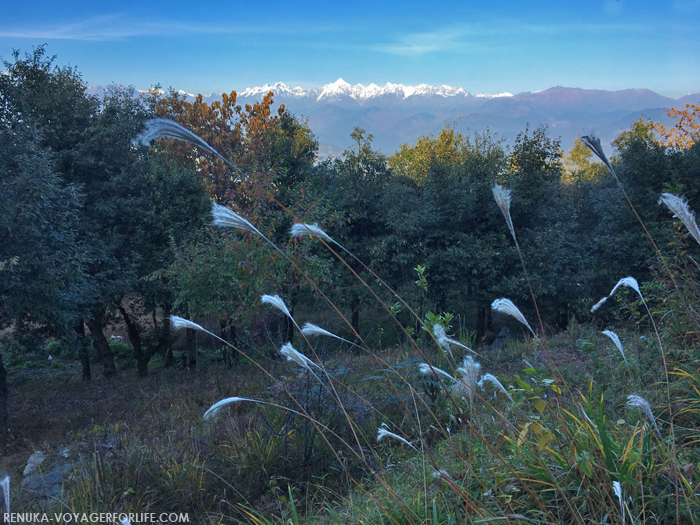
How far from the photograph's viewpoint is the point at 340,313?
163 centimetres

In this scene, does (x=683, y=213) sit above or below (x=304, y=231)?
above

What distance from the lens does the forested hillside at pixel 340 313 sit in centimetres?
186

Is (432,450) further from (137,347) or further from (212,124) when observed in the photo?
(212,124)

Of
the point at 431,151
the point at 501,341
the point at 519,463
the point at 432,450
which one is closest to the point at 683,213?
the point at 519,463

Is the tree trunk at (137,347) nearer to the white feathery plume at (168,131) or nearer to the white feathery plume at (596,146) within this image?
the white feathery plume at (168,131)

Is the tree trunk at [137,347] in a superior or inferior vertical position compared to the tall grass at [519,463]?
inferior

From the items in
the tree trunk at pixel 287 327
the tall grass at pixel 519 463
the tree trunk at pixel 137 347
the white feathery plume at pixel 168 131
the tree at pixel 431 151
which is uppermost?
the tree at pixel 431 151

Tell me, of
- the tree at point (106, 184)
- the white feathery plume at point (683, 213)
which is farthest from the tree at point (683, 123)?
the white feathery plume at point (683, 213)

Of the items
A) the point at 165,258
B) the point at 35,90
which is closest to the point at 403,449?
the point at 165,258

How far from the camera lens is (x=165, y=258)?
13.1 meters

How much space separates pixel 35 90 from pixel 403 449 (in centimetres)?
1455

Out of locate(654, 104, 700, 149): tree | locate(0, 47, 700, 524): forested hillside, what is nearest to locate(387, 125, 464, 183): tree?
locate(0, 47, 700, 524): forested hillside

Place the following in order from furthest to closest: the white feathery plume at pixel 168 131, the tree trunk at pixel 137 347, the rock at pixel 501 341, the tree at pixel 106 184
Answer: the tree trunk at pixel 137 347, the tree at pixel 106 184, the rock at pixel 501 341, the white feathery plume at pixel 168 131

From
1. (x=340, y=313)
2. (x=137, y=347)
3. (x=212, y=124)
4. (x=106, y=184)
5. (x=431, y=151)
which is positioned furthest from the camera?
(x=431, y=151)
